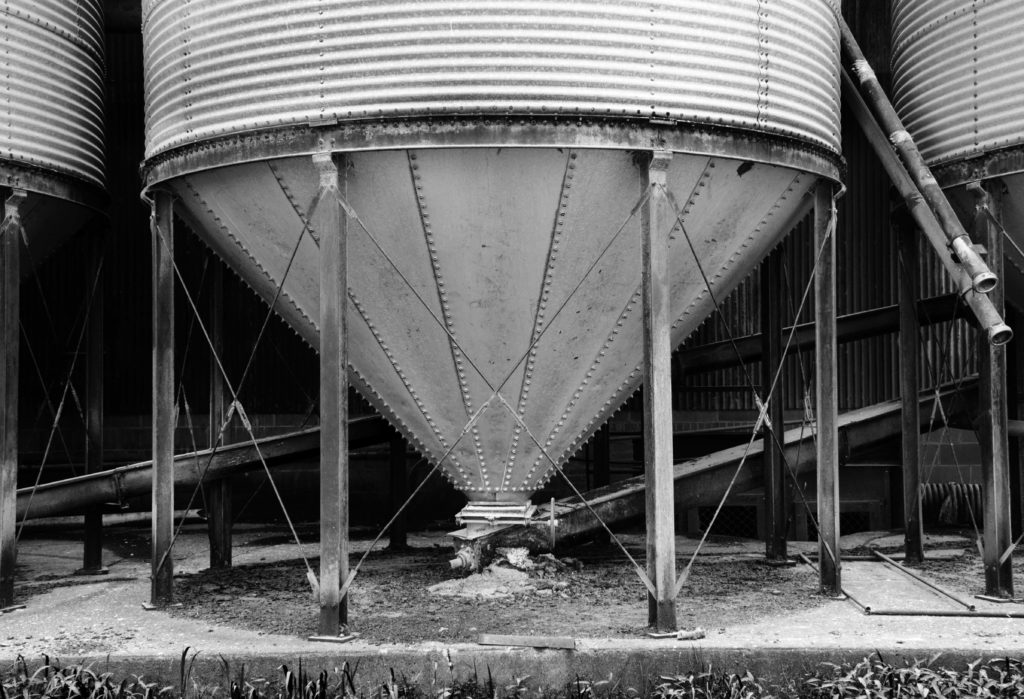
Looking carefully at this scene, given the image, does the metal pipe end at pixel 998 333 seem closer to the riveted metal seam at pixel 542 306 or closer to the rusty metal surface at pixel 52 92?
the riveted metal seam at pixel 542 306

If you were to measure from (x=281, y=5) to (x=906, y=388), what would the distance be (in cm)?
687

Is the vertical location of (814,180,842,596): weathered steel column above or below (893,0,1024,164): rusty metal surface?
below

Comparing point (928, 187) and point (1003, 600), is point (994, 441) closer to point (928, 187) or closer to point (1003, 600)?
point (1003, 600)

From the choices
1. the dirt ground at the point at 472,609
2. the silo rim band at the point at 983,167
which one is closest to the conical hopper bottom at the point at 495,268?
the dirt ground at the point at 472,609

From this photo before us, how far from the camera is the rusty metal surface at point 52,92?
899 cm

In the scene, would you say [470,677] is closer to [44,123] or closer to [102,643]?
[102,643]

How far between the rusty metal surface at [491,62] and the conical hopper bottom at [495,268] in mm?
372

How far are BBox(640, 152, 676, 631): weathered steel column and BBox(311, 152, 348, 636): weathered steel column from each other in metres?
2.10

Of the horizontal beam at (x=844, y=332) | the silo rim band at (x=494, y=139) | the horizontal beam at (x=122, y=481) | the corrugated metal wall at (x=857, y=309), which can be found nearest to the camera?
the silo rim band at (x=494, y=139)

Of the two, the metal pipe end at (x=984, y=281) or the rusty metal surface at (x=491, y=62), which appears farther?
the metal pipe end at (x=984, y=281)

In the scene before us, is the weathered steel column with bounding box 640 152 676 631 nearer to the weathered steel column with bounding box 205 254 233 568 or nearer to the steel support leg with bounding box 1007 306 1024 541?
the weathered steel column with bounding box 205 254 233 568

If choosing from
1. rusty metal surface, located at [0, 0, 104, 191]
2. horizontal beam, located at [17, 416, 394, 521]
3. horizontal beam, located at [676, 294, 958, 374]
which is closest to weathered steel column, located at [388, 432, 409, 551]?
horizontal beam, located at [17, 416, 394, 521]

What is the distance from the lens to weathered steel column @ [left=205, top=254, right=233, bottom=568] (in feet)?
33.2

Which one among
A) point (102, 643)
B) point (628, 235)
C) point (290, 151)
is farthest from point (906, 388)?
point (102, 643)
